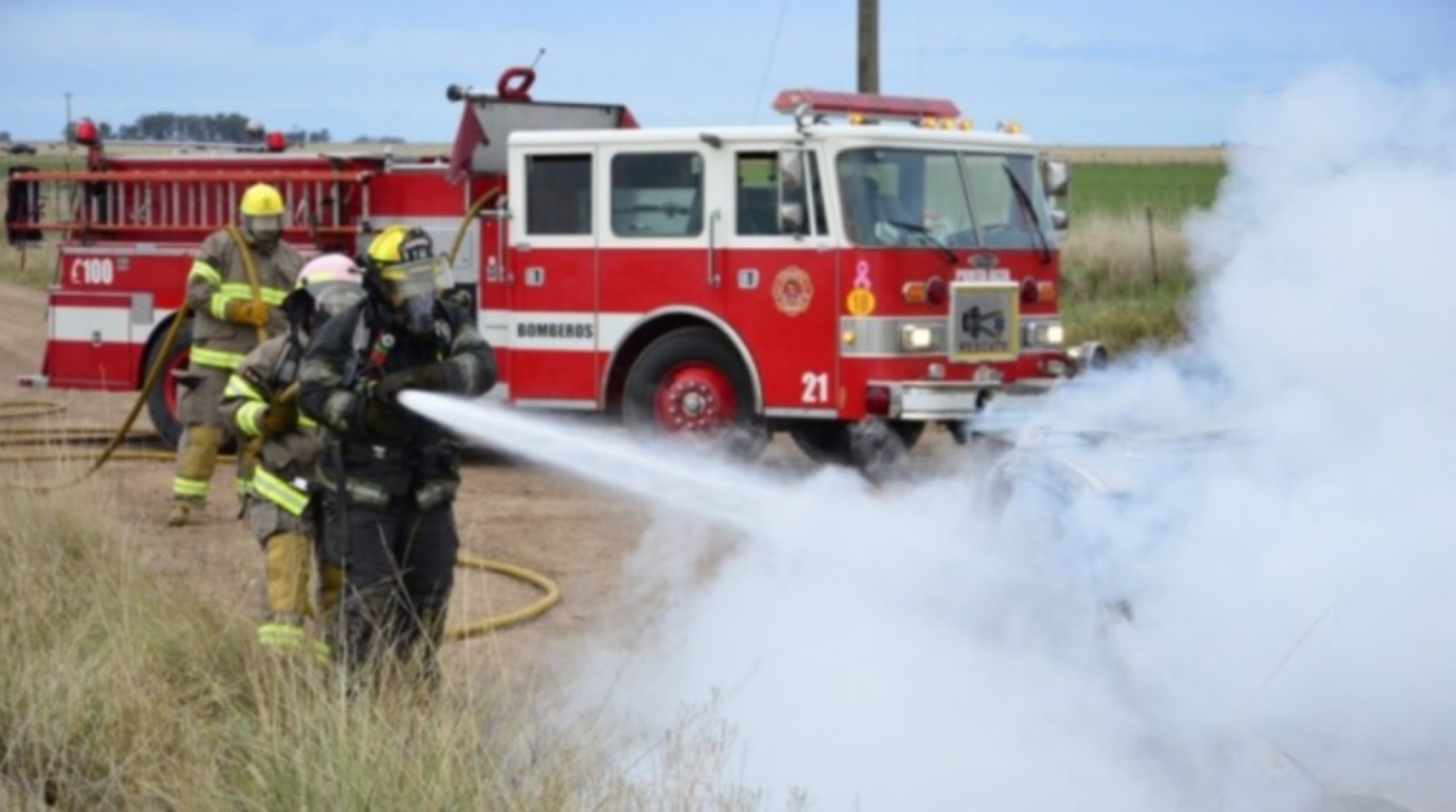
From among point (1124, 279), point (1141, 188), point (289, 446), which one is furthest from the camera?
point (1141, 188)

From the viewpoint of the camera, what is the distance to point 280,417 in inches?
289

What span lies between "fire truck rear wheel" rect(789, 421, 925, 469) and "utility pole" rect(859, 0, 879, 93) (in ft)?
18.9

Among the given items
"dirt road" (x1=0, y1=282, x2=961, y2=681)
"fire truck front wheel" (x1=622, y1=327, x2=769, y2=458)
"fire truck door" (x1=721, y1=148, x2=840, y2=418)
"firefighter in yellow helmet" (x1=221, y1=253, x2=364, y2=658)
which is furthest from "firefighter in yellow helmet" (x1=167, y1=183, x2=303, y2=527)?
"firefighter in yellow helmet" (x1=221, y1=253, x2=364, y2=658)

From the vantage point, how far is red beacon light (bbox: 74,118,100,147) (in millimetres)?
15359

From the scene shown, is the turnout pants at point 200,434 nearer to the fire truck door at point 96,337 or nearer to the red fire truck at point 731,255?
the red fire truck at point 731,255

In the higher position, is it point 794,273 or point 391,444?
point 794,273

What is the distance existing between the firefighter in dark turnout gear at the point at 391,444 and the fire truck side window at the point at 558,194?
693 cm

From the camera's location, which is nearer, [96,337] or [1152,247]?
[96,337]

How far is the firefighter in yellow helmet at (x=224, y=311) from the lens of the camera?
1105 cm

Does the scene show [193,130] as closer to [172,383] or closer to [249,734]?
[172,383]

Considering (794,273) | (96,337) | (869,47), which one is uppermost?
(869,47)

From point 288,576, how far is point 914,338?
613cm

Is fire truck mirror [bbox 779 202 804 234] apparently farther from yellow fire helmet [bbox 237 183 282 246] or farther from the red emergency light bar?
yellow fire helmet [bbox 237 183 282 246]

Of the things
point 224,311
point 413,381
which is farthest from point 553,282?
point 413,381
